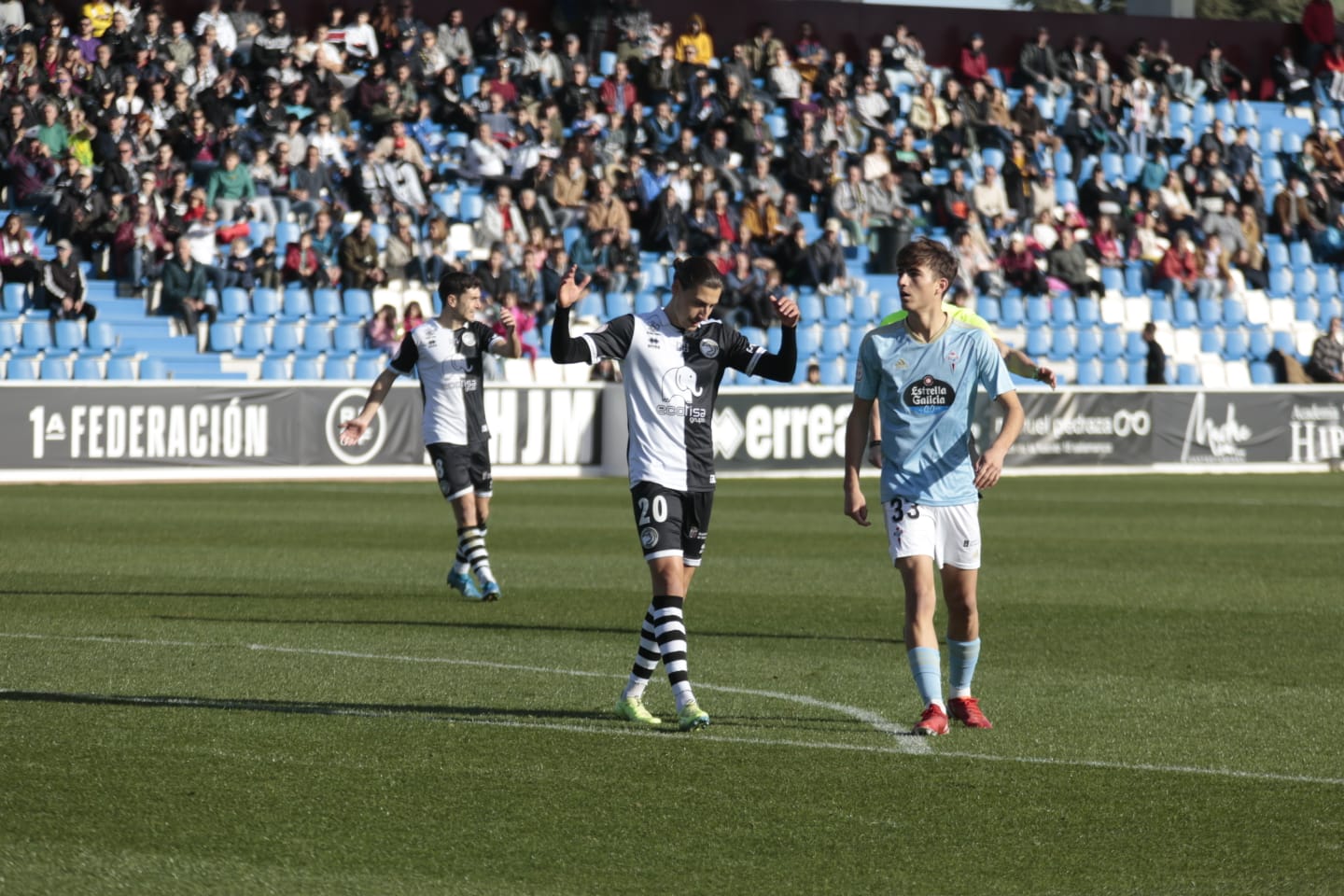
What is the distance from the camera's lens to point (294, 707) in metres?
8.55

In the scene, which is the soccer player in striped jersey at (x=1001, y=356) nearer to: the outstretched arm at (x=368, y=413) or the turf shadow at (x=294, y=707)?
the turf shadow at (x=294, y=707)

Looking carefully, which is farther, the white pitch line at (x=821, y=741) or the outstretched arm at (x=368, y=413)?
the outstretched arm at (x=368, y=413)

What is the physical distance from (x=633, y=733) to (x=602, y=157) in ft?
82.7

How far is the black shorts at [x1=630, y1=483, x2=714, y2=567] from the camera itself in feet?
26.5

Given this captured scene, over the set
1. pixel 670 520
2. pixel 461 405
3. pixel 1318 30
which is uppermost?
pixel 1318 30

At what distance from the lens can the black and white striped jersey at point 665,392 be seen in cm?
816

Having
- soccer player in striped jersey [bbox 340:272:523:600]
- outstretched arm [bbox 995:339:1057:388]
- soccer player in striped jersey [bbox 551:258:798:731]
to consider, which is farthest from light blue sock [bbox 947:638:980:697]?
soccer player in striped jersey [bbox 340:272:523:600]

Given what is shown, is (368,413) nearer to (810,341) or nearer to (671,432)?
(671,432)

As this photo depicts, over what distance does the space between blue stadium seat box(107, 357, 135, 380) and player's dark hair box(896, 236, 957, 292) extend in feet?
65.7

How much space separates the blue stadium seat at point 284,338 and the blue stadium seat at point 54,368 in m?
3.06

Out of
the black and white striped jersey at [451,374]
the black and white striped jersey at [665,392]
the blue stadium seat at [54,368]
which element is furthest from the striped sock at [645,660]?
the blue stadium seat at [54,368]

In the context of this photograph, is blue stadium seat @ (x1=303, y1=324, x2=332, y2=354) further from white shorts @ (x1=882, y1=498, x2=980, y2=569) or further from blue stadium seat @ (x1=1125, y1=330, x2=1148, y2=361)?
white shorts @ (x1=882, y1=498, x2=980, y2=569)

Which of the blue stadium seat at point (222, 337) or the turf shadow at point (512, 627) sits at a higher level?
the blue stadium seat at point (222, 337)

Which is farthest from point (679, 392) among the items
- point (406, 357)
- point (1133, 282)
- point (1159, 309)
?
point (1133, 282)
